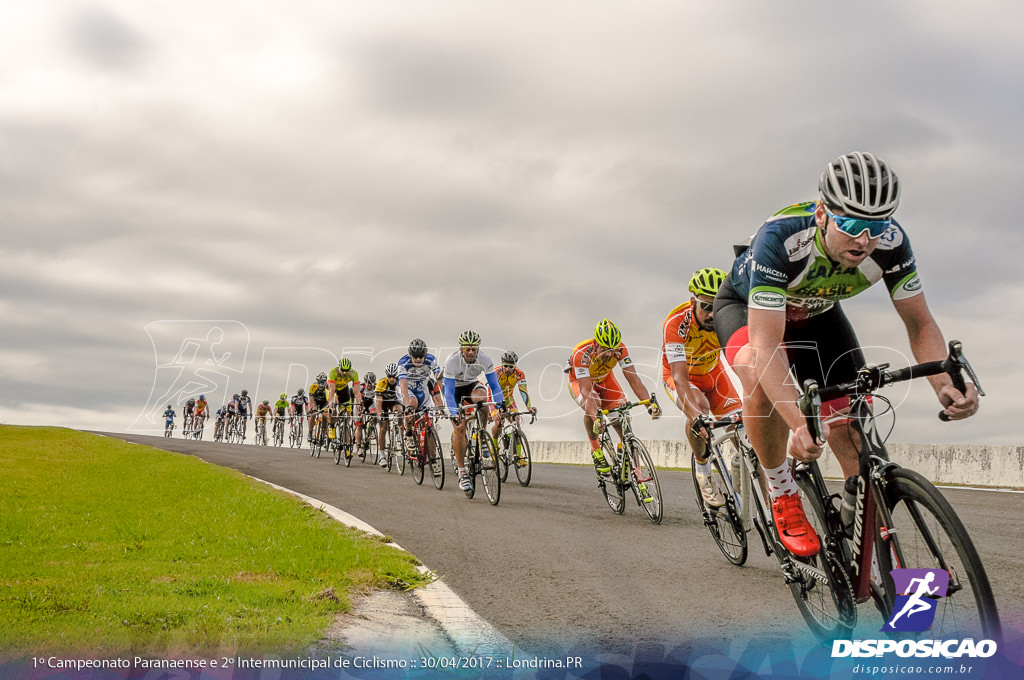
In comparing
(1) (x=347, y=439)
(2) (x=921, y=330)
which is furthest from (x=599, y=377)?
(1) (x=347, y=439)

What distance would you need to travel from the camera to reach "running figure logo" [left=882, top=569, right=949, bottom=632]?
3.40 m

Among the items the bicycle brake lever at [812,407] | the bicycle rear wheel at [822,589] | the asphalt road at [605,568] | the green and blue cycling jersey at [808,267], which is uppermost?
the green and blue cycling jersey at [808,267]

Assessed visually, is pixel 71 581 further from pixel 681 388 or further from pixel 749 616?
pixel 681 388

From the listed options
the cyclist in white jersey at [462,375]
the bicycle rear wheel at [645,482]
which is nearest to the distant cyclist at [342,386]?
the cyclist in white jersey at [462,375]

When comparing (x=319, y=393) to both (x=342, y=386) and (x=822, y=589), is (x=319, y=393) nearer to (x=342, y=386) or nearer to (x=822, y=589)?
(x=342, y=386)

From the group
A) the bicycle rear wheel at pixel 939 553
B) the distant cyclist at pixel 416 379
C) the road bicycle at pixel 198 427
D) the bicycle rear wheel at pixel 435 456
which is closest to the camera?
A: the bicycle rear wheel at pixel 939 553

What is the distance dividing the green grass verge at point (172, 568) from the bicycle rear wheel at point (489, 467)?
8.58 ft

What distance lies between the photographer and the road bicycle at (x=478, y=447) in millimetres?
11727

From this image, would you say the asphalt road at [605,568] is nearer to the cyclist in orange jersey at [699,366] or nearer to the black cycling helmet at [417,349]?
the cyclist in orange jersey at [699,366]

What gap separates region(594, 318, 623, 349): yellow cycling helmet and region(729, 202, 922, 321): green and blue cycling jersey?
19.4 ft

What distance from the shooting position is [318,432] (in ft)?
82.9

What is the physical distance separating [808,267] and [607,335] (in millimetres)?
6176

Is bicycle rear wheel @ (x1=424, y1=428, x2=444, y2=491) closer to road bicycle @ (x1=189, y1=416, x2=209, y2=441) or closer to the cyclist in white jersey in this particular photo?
the cyclist in white jersey

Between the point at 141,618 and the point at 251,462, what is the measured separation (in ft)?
55.5
